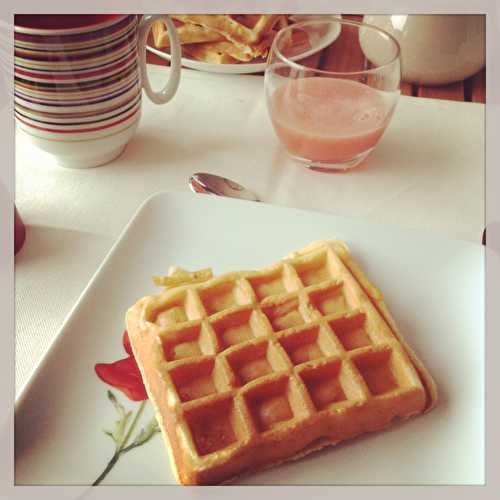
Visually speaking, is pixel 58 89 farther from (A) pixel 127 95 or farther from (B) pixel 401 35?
(B) pixel 401 35

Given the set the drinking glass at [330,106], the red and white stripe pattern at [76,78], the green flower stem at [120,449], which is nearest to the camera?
the green flower stem at [120,449]

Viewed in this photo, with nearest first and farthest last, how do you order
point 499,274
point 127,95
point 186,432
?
point 186,432 < point 499,274 < point 127,95

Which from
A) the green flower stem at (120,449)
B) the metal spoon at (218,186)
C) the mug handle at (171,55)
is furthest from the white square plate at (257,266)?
the mug handle at (171,55)

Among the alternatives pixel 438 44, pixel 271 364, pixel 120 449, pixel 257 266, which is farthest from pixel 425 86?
pixel 120 449

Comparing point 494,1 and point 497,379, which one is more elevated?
point 494,1

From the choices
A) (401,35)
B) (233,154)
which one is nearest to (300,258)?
(233,154)

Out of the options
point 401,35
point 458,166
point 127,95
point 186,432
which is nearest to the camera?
point 186,432

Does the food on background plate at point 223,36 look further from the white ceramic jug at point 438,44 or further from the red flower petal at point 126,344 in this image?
the red flower petal at point 126,344
